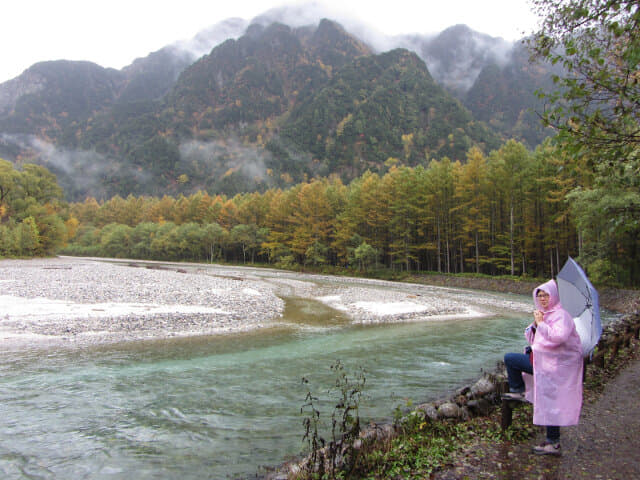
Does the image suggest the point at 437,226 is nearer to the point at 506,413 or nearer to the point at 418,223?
the point at 418,223

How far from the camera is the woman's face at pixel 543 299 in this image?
436cm

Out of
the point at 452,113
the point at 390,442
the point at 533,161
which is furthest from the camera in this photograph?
the point at 452,113

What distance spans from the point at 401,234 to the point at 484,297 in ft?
57.0

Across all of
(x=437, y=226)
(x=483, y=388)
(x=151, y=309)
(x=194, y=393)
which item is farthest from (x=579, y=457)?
(x=437, y=226)

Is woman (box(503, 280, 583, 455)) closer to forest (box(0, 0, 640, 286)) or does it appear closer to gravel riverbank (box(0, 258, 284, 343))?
forest (box(0, 0, 640, 286))

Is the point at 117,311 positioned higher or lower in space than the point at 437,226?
lower

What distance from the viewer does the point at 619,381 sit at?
24.5ft

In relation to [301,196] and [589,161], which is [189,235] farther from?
[589,161]

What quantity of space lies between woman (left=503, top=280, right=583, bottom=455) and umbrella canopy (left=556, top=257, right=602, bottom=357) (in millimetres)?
278

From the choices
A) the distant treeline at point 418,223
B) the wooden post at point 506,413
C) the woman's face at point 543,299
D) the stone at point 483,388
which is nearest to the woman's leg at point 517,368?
the wooden post at point 506,413

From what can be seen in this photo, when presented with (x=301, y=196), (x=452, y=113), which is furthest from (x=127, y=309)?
(x=452, y=113)

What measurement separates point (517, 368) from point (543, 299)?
1274 millimetres

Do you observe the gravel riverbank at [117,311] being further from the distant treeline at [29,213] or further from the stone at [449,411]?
the distant treeline at [29,213]

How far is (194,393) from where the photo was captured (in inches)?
312
